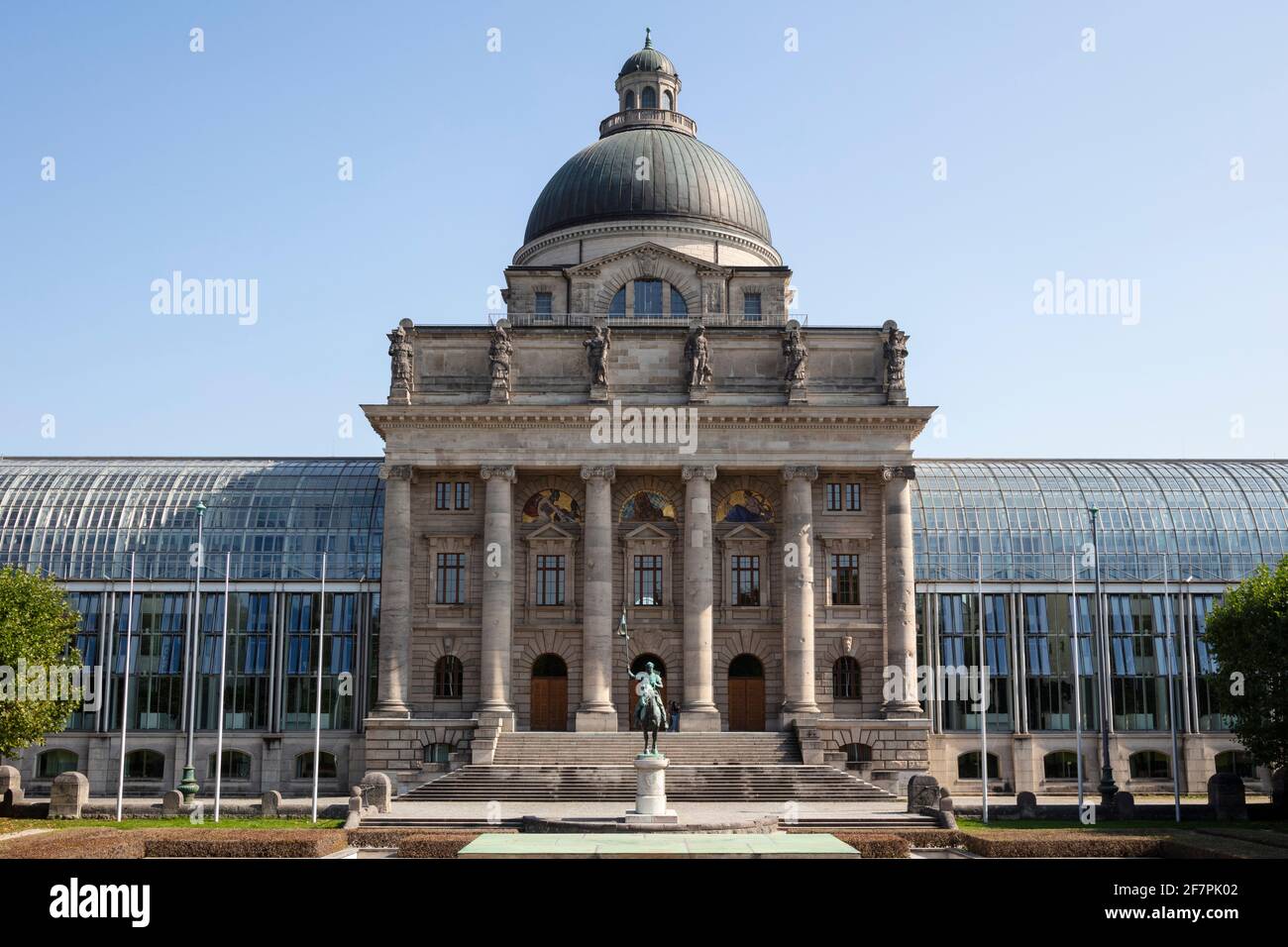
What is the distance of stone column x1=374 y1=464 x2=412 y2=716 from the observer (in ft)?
227

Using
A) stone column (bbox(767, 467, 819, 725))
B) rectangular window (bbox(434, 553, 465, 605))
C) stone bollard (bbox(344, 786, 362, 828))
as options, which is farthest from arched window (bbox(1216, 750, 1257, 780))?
stone bollard (bbox(344, 786, 362, 828))

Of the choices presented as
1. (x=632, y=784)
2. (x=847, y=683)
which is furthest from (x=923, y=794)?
(x=847, y=683)

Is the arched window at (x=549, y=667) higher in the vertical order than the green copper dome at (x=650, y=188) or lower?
lower

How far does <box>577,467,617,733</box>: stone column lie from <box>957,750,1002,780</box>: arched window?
65.3 feet

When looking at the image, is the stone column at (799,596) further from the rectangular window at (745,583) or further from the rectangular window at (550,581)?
the rectangular window at (550,581)

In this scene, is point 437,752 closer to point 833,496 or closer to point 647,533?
point 647,533

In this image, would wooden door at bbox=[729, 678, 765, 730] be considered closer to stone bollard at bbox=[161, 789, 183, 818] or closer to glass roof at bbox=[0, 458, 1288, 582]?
glass roof at bbox=[0, 458, 1288, 582]

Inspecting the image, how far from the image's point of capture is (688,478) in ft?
232

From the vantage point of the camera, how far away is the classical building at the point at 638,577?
70.2 metres

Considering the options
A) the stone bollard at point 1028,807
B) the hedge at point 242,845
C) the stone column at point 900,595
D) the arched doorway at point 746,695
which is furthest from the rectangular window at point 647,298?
the hedge at point 242,845

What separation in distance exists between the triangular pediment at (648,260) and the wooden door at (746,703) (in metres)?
24.4
